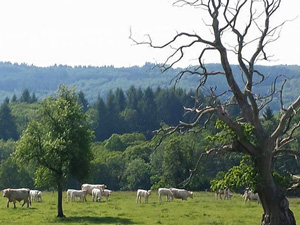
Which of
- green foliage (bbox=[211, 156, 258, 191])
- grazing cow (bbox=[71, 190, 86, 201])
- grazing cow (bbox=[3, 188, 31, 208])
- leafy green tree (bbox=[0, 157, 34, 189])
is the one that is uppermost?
green foliage (bbox=[211, 156, 258, 191])

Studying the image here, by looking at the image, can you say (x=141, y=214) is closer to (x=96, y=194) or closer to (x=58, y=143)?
(x=58, y=143)

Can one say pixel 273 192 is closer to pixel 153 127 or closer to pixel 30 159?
pixel 30 159

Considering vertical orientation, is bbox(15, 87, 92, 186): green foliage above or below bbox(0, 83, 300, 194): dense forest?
above

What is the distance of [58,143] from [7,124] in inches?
4867

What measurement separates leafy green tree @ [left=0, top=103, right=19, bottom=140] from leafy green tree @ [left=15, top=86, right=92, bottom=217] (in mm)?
118604

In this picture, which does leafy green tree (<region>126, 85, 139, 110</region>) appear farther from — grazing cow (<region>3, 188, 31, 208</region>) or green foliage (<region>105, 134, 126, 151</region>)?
grazing cow (<region>3, 188, 31, 208</region>)

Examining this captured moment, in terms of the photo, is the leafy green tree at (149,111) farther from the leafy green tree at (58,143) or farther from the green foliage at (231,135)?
the green foliage at (231,135)

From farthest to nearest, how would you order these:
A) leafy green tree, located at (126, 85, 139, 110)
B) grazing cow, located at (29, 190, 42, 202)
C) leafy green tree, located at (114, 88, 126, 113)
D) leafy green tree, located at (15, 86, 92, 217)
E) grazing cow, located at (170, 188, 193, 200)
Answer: leafy green tree, located at (126, 85, 139, 110) → leafy green tree, located at (114, 88, 126, 113) → grazing cow, located at (170, 188, 193, 200) → grazing cow, located at (29, 190, 42, 202) → leafy green tree, located at (15, 86, 92, 217)

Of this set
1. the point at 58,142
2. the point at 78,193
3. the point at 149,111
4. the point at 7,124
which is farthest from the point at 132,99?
the point at 58,142

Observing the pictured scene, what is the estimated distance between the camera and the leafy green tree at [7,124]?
15562cm

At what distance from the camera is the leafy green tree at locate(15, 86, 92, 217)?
38438 millimetres

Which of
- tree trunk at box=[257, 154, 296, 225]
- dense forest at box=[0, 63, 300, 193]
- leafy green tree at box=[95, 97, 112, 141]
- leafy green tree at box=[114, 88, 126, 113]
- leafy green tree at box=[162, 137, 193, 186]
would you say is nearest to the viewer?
tree trunk at box=[257, 154, 296, 225]

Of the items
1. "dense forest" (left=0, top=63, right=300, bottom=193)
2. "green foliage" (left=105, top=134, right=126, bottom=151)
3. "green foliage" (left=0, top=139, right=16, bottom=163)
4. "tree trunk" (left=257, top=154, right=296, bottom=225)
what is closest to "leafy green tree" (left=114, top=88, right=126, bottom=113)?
"dense forest" (left=0, top=63, right=300, bottom=193)

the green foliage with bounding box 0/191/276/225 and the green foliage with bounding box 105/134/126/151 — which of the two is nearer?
the green foliage with bounding box 0/191/276/225
